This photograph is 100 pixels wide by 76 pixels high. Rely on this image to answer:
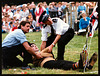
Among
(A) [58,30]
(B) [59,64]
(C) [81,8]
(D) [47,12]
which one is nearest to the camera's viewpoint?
(B) [59,64]

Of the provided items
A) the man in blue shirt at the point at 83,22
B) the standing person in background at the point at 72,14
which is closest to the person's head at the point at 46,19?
the man in blue shirt at the point at 83,22

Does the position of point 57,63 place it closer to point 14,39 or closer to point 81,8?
point 14,39

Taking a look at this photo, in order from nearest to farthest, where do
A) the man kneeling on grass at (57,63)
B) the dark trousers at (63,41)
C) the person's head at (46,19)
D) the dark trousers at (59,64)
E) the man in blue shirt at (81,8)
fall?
the man kneeling on grass at (57,63) → the dark trousers at (59,64) → the person's head at (46,19) → the dark trousers at (63,41) → the man in blue shirt at (81,8)

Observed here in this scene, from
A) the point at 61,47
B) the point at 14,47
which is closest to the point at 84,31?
the point at 61,47

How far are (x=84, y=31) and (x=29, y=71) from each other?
7682 millimetres

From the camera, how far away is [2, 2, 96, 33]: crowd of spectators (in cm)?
1339

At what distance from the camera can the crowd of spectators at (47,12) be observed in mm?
13386

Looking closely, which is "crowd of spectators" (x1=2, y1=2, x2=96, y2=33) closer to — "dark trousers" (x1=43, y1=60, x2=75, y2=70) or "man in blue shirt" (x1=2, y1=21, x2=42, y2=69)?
"man in blue shirt" (x1=2, y1=21, x2=42, y2=69)

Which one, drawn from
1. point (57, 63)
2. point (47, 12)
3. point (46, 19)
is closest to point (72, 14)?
point (47, 12)

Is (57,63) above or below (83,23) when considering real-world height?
below

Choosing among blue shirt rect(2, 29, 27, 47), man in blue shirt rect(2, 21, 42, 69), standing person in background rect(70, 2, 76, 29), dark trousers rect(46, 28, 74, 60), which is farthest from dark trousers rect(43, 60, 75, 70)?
standing person in background rect(70, 2, 76, 29)

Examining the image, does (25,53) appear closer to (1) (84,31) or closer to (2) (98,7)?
(2) (98,7)

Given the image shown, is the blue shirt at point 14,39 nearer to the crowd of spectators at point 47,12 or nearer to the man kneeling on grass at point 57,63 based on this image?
the man kneeling on grass at point 57,63

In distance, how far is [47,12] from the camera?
1508 centimetres
